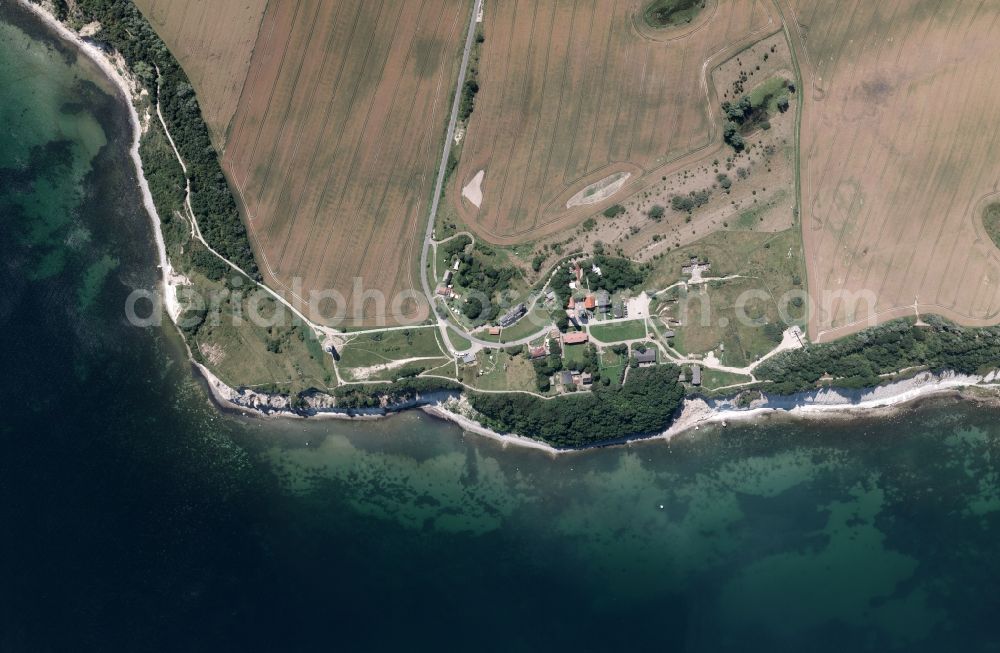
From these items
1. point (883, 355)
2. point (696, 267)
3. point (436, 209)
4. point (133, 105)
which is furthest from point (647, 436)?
point (133, 105)

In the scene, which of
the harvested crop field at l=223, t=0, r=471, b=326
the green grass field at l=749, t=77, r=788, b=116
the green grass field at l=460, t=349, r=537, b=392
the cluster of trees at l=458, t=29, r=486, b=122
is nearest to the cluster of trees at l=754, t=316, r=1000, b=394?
the green grass field at l=460, t=349, r=537, b=392

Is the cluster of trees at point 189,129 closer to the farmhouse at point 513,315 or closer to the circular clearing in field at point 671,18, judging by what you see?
the farmhouse at point 513,315

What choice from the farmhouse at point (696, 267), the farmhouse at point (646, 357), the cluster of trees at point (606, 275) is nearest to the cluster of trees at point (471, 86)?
the cluster of trees at point (606, 275)

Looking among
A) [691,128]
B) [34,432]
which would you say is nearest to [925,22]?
[691,128]

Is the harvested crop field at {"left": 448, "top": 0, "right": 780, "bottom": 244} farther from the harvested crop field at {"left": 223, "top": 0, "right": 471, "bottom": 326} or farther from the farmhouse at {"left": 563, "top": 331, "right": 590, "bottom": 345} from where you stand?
the farmhouse at {"left": 563, "top": 331, "right": 590, "bottom": 345}

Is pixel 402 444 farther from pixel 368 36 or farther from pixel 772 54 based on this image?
pixel 772 54

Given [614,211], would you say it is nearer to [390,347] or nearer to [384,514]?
[390,347]
